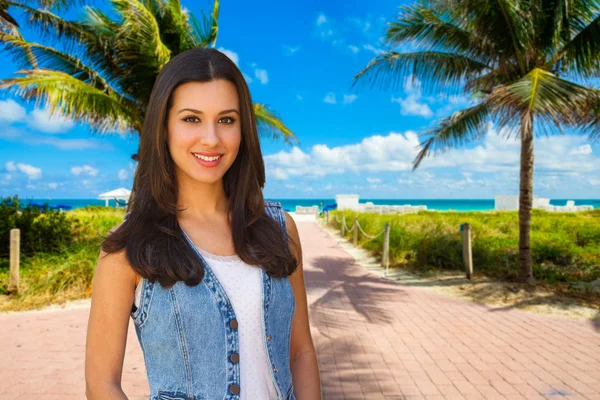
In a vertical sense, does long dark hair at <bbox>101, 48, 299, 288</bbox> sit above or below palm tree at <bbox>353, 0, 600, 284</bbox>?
below

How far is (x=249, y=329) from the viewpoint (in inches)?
56.0

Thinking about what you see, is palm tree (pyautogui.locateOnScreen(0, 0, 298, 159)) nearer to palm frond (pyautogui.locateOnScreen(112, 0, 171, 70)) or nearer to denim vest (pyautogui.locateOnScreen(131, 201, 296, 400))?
palm frond (pyautogui.locateOnScreen(112, 0, 171, 70))

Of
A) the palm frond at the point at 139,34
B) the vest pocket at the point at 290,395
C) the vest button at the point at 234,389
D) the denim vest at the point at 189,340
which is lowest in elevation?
the vest pocket at the point at 290,395

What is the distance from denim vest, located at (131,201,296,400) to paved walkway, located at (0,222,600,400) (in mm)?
3212

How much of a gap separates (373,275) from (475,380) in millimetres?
5667

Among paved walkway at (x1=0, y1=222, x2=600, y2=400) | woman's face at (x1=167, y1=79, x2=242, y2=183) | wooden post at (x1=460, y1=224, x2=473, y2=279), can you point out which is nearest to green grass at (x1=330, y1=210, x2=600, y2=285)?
wooden post at (x1=460, y1=224, x2=473, y2=279)

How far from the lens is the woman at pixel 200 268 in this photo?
1.34 m

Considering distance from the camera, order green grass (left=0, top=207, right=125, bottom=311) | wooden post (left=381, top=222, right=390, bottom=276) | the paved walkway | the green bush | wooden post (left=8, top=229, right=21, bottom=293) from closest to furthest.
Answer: the paved walkway < green grass (left=0, top=207, right=125, bottom=311) < wooden post (left=8, top=229, right=21, bottom=293) < the green bush < wooden post (left=381, top=222, right=390, bottom=276)

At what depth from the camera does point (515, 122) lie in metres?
6.71

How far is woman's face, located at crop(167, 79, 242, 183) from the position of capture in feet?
4.85

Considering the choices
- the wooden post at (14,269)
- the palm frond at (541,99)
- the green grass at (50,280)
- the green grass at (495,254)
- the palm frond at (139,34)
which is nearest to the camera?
the palm frond at (541,99)

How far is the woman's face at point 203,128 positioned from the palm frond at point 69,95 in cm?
817

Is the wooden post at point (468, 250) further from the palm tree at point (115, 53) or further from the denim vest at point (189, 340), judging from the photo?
the denim vest at point (189, 340)

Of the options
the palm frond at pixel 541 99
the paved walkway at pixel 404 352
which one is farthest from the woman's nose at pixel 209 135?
the palm frond at pixel 541 99
